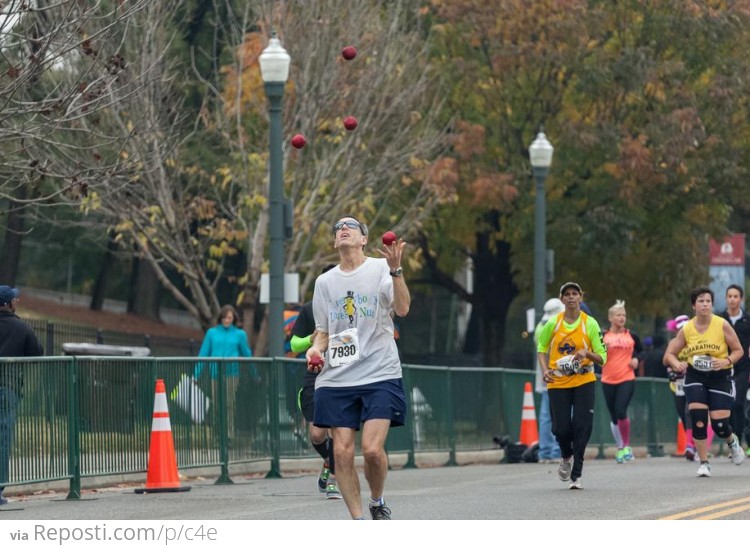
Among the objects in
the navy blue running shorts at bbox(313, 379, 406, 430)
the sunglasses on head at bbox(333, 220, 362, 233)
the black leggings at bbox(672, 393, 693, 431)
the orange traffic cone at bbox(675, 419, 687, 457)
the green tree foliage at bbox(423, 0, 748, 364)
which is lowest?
the orange traffic cone at bbox(675, 419, 687, 457)

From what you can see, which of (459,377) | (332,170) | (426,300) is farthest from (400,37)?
(426,300)

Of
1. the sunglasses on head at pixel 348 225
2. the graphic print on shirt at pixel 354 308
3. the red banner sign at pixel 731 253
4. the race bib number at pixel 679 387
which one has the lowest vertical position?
the race bib number at pixel 679 387

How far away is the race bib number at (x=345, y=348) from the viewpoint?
11.2 metres

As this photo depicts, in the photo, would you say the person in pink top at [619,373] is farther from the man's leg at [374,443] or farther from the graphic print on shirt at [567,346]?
the man's leg at [374,443]

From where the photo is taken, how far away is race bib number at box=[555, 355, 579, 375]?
15.5m

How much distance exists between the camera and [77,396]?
15531mm

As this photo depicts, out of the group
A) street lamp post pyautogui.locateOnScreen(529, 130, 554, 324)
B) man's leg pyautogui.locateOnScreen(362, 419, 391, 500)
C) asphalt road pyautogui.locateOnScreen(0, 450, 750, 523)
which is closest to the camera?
man's leg pyautogui.locateOnScreen(362, 419, 391, 500)

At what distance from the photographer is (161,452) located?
1634 centimetres

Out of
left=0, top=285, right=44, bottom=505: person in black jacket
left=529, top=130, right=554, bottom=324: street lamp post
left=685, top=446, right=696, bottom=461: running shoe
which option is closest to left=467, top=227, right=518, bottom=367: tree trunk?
left=529, top=130, right=554, bottom=324: street lamp post

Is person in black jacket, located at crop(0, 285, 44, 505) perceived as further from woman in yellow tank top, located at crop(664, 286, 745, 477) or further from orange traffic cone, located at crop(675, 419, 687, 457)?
orange traffic cone, located at crop(675, 419, 687, 457)

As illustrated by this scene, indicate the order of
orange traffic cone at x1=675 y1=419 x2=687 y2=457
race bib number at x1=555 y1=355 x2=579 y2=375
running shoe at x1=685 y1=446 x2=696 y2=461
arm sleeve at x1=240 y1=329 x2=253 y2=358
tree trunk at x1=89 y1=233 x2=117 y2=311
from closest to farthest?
race bib number at x1=555 y1=355 x2=579 y2=375 < arm sleeve at x1=240 y1=329 x2=253 y2=358 < running shoe at x1=685 y1=446 x2=696 y2=461 < orange traffic cone at x1=675 y1=419 x2=687 y2=457 < tree trunk at x1=89 y1=233 x2=117 y2=311

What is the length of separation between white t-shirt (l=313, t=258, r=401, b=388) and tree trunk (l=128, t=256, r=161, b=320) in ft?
136

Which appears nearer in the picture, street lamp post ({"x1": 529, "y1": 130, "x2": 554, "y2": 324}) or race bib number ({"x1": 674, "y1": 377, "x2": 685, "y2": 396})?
race bib number ({"x1": 674, "y1": 377, "x2": 685, "y2": 396})

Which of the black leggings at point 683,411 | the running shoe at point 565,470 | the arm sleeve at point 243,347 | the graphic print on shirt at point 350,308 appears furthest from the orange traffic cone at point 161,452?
the black leggings at point 683,411
